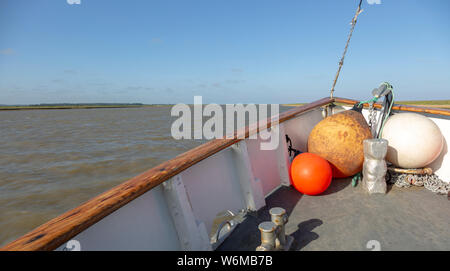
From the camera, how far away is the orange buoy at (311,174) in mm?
2789

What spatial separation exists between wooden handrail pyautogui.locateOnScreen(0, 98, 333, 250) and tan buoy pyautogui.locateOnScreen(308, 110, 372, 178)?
185 cm

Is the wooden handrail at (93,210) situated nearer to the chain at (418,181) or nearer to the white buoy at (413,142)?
the white buoy at (413,142)

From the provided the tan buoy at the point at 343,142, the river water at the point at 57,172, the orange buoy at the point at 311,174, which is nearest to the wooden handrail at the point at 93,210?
the orange buoy at the point at 311,174

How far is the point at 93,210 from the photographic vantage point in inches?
47.1

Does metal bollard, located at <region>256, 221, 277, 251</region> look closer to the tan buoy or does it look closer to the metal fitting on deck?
the metal fitting on deck

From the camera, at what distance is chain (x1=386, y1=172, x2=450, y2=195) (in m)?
2.85

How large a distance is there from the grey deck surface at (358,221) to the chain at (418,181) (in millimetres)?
67

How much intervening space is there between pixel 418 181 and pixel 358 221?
4.14 feet

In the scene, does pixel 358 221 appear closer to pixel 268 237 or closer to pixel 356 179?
pixel 356 179

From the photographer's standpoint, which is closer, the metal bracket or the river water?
the metal bracket

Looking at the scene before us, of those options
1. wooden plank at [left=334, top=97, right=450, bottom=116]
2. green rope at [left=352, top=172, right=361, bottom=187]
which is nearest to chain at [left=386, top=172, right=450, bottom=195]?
green rope at [left=352, top=172, right=361, bottom=187]

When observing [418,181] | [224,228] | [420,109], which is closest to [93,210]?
[224,228]
